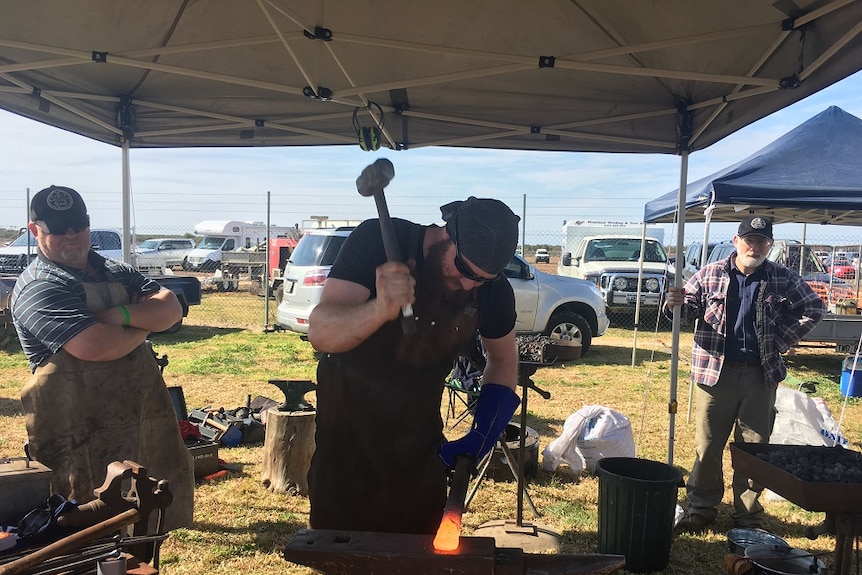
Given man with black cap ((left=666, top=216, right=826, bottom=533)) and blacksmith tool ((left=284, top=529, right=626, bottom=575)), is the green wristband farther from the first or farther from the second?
man with black cap ((left=666, top=216, right=826, bottom=533))

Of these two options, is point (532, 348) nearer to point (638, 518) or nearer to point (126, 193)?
point (638, 518)

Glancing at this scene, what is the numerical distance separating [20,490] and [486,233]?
1458 millimetres

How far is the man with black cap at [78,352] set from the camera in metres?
2.69

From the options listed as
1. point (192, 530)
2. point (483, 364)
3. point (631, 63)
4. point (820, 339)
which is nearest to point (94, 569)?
point (483, 364)

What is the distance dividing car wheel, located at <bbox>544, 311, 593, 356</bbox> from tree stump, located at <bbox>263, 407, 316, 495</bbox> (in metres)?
5.88

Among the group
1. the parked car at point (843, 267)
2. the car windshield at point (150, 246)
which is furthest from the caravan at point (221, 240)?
the parked car at point (843, 267)

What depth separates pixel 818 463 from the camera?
299 centimetres

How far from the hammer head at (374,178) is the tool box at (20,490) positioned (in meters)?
1.24

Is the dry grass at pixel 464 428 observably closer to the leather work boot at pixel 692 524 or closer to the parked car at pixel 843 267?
the leather work boot at pixel 692 524

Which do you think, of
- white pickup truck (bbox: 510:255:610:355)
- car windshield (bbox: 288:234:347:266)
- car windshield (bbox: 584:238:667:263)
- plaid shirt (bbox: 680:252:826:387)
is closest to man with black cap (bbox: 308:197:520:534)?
plaid shirt (bbox: 680:252:826:387)

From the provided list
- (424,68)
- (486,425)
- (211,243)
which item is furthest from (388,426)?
(211,243)

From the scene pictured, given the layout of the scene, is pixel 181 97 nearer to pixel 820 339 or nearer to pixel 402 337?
pixel 402 337

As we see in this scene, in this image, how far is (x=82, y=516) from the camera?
1530 mm

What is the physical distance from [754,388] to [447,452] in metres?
2.90
